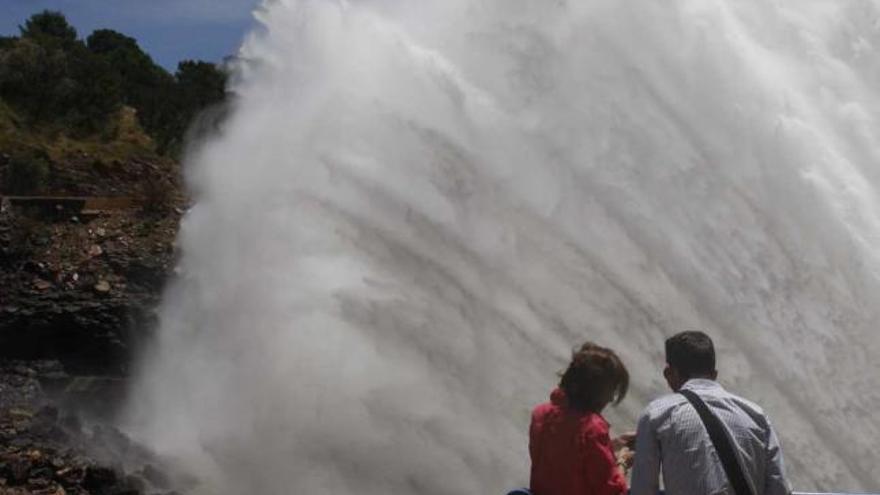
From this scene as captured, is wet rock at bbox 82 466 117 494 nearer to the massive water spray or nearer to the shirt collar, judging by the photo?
the massive water spray

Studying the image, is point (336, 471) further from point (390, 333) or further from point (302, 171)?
point (302, 171)

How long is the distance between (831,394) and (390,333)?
164 inches

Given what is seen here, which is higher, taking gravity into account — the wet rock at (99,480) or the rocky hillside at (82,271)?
the rocky hillside at (82,271)

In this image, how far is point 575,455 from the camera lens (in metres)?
4.09

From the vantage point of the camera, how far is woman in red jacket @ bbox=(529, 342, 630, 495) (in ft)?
13.4

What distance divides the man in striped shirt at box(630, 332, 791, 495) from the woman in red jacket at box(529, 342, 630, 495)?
1.28 ft

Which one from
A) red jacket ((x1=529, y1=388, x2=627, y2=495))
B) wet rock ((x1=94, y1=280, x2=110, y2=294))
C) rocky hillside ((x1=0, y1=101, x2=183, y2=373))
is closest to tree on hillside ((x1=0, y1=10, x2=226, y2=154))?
rocky hillside ((x1=0, y1=101, x2=183, y2=373))

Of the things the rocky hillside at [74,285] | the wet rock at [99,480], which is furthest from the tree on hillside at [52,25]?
the wet rock at [99,480]

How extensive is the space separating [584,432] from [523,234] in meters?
6.07

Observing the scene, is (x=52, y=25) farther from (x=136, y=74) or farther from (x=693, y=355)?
(x=693, y=355)

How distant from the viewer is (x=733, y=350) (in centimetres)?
907

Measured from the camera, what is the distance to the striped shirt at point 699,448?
359 cm

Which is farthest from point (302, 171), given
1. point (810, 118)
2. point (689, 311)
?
point (810, 118)

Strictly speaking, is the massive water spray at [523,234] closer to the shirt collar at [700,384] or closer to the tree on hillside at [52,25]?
the shirt collar at [700,384]
